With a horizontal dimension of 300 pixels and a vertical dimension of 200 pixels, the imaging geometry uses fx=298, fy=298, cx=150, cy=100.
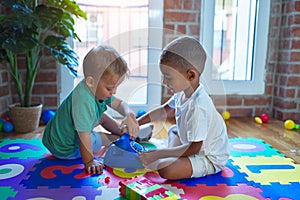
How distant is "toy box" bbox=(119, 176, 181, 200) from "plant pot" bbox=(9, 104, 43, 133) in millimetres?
837

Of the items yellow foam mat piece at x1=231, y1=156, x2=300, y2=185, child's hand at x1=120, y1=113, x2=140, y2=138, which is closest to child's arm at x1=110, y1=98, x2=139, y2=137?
child's hand at x1=120, y1=113, x2=140, y2=138

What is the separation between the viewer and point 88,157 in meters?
1.07

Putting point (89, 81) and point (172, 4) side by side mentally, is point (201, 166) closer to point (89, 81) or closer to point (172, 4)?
point (89, 81)

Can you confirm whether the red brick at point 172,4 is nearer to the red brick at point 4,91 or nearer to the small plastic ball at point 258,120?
the small plastic ball at point 258,120

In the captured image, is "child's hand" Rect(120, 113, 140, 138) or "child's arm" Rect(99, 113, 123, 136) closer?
"child's hand" Rect(120, 113, 140, 138)

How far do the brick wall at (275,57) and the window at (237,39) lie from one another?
48 mm

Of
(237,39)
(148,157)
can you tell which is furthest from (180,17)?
(148,157)

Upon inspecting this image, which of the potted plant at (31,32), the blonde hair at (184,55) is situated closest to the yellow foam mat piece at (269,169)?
the blonde hair at (184,55)

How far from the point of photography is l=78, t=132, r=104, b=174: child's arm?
1047 millimetres

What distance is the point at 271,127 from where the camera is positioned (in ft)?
5.76

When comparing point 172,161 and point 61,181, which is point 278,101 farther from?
point 61,181

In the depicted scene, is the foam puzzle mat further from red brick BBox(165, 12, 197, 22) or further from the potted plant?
red brick BBox(165, 12, 197, 22)

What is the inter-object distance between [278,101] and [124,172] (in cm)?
132

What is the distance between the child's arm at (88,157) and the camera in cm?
105
